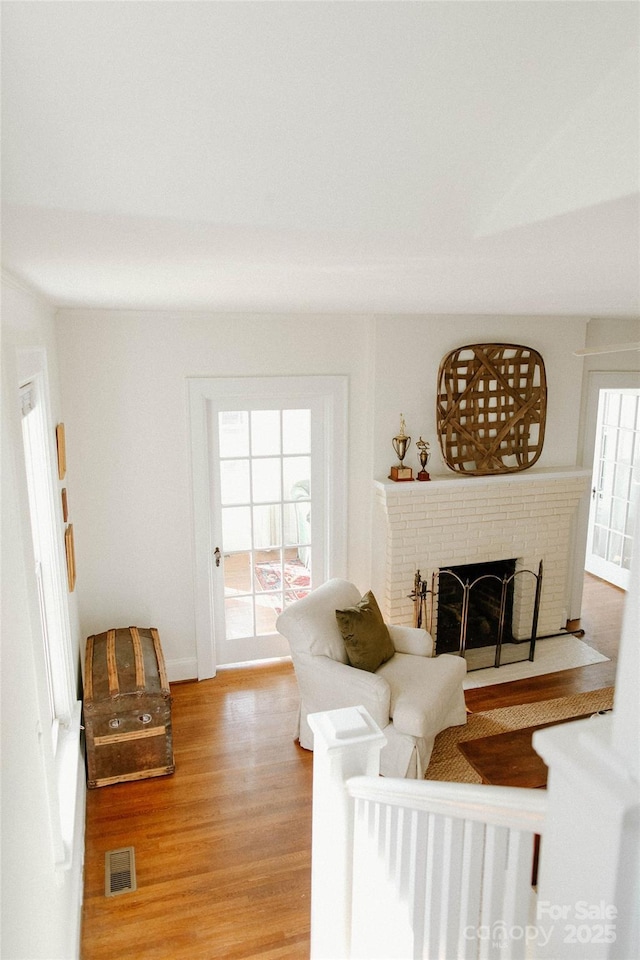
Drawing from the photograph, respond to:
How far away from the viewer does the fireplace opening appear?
4.53 m

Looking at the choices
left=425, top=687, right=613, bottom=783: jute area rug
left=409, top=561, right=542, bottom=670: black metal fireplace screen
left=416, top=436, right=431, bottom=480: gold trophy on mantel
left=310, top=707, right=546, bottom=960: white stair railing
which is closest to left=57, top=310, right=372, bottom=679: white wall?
left=416, top=436, right=431, bottom=480: gold trophy on mantel

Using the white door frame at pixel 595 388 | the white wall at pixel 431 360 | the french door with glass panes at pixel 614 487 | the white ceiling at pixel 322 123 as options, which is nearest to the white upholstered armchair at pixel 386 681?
the white wall at pixel 431 360

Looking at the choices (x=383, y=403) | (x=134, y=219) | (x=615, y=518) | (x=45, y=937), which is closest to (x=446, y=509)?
(x=383, y=403)

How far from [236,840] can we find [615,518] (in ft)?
15.4

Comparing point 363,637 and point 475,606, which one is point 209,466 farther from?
point 475,606

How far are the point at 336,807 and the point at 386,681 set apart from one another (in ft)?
5.40

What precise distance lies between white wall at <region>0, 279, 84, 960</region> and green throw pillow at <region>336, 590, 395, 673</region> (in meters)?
1.63

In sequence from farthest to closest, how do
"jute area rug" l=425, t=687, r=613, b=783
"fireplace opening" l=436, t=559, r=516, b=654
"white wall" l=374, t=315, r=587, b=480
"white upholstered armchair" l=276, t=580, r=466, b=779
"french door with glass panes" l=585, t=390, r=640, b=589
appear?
"french door with glass panes" l=585, t=390, r=640, b=589 → "fireplace opening" l=436, t=559, r=516, b=654 → "white wall" l=374, t=315, r=587, b=480 → "jute area rug" l=425, t=687, r=613, b=783 → "white upholstered armchair" l=276, t=580, r=466, b=779

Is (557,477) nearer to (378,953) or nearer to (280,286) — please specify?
(280,286)

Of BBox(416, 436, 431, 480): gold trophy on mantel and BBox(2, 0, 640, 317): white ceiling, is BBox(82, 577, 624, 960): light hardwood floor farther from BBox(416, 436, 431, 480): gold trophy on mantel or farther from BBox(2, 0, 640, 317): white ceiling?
BBox(2, 0, 640, 317): white ceiling

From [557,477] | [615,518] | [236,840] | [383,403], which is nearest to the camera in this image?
[236,840]

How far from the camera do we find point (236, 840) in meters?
2.89

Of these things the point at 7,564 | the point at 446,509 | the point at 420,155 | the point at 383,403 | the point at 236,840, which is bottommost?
the point at 236,840

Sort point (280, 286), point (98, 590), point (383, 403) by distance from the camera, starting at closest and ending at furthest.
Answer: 1. point (280, 286)
2. point (98, 590)
3. point (383, 403)
